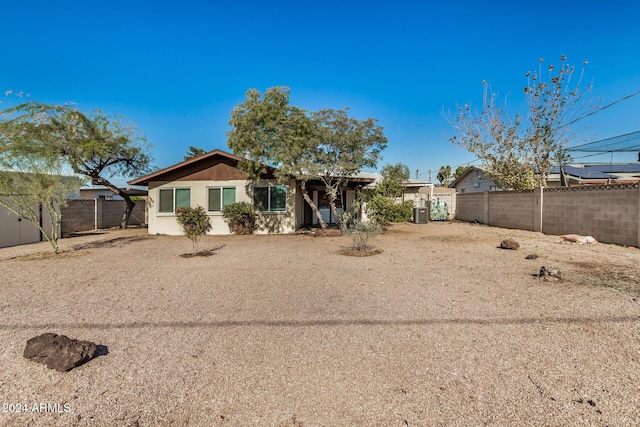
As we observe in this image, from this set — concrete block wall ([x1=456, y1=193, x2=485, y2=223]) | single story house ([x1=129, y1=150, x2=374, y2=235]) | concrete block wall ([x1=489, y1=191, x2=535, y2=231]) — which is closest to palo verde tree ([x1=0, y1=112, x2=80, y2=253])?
single story house ([x1=129, y1=150, x2=374, y2=235])

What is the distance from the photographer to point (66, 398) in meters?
2.41

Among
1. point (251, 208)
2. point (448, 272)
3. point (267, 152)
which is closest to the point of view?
point (448, 272)

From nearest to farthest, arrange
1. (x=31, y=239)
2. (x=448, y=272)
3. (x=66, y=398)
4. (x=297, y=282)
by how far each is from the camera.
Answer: (x=66, y=398) → (x=297, y=282) → (x=448, y=272) → (x=31, y=239)

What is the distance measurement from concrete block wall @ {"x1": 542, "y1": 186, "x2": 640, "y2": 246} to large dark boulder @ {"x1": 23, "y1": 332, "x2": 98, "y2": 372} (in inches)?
462

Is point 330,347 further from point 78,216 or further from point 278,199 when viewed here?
point 78,216

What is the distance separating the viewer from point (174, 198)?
14328 millimetres

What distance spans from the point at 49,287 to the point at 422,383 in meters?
6.11

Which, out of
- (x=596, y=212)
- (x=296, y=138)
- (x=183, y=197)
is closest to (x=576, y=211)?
(x=596, y=212)

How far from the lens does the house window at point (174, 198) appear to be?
14273 mm

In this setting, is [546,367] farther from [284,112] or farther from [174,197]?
[174,197]

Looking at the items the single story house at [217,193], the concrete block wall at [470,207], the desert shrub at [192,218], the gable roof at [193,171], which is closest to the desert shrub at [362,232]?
the gable roof at [193,171]

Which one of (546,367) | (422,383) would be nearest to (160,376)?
(422,383)

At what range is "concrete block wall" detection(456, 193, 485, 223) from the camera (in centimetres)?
1794

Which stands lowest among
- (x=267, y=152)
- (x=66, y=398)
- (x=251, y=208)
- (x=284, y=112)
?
(x=66, y=398)
